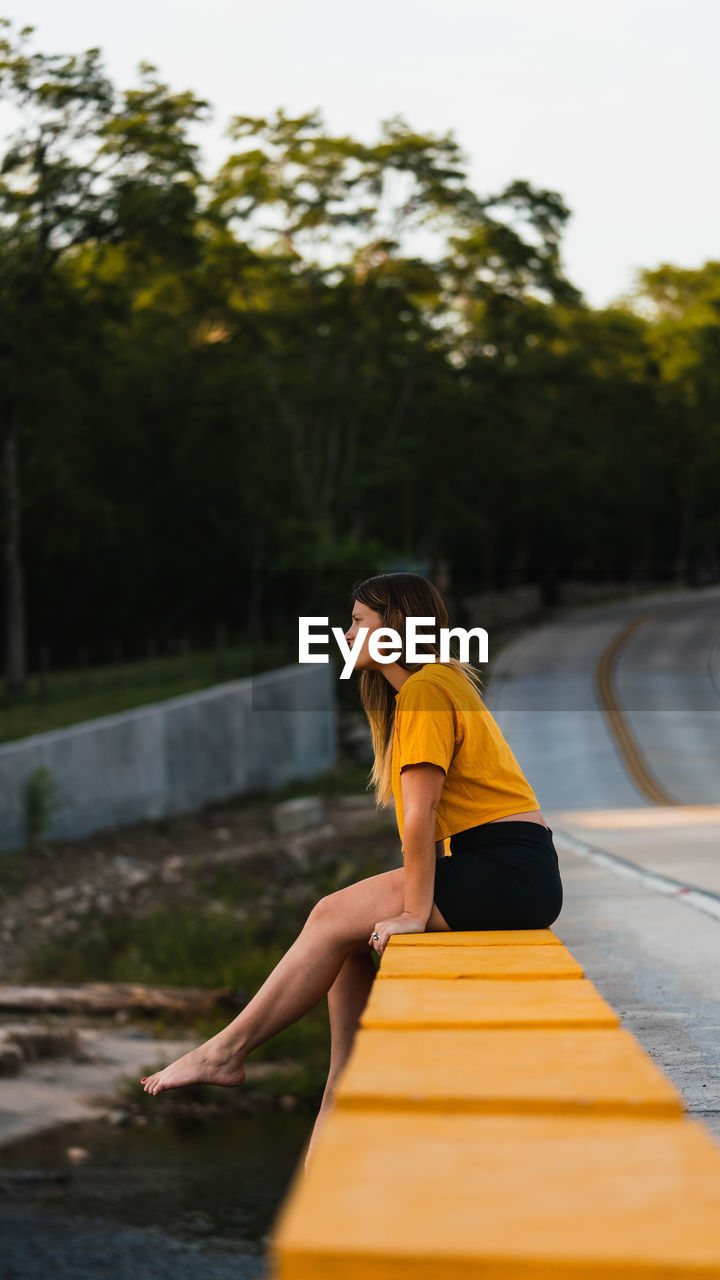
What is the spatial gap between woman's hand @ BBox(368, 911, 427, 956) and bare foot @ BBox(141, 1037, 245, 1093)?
534 millimetres

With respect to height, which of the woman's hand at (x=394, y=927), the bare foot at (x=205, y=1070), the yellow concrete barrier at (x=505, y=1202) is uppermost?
the yellow concrete barrier at (x=505, y=1202)

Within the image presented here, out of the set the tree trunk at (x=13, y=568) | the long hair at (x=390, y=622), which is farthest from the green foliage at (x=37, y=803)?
the long hair at (x=390, y=622)

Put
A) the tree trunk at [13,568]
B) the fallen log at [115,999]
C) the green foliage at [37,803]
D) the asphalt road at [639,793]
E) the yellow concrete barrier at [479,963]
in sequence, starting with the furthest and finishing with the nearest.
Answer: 1. the tree trunk at [13,568]
2. the green foliage at [37,803]
3. the fallen log at [115,999]
4. the asphalt road at [639,793]
5. the yellow concrete barrier at [479,963]

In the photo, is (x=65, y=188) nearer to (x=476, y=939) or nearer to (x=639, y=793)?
(x=639, y=793)

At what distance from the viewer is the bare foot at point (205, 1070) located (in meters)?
4.36

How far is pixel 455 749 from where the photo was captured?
462cm

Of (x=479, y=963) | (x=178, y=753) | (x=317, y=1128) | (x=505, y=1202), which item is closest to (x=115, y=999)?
(x=178, y=753)

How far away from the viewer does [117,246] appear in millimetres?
32094

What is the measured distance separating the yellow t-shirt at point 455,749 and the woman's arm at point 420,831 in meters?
0.05

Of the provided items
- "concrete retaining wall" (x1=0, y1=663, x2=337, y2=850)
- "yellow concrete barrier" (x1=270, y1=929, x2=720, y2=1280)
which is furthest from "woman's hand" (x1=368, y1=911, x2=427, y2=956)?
"concrete retaining wall" (x1=0, y1=663, x2=337, y2=850)

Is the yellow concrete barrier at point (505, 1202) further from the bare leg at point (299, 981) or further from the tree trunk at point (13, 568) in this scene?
the tree trunk at point (13, 568)

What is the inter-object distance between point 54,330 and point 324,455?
9533mm

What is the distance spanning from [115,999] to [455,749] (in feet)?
38.0

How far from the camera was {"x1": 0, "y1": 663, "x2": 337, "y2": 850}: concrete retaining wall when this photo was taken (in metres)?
19.8
